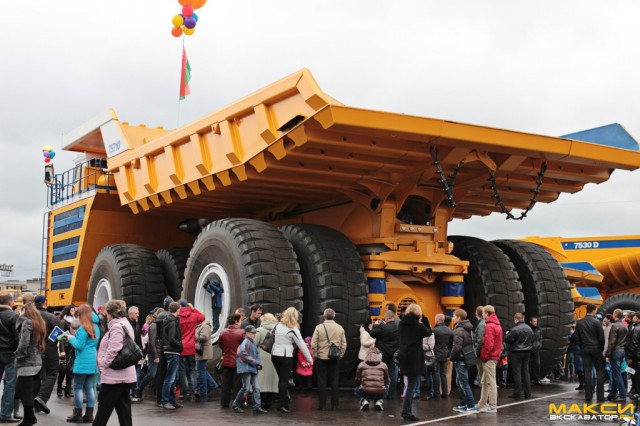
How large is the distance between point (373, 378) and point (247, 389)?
162cm

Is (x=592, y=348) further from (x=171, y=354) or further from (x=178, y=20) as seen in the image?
(x=178, y=20)

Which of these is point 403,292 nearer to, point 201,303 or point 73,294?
point 201,303

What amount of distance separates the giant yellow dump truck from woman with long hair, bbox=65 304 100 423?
8.62 feet

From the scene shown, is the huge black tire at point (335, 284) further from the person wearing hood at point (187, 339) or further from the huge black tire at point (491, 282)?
the huge black tire at point (491, 282)

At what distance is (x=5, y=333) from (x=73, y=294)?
8370 millimetres

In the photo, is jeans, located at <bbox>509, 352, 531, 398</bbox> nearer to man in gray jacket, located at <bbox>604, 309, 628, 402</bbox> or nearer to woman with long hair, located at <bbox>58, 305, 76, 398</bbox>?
man in gray jacket, located at <bbox>604, 309, 628, 402</bbox>

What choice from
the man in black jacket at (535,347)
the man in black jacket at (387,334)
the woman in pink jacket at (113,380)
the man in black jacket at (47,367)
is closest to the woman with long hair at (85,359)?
the man in black jacket at (47,367)

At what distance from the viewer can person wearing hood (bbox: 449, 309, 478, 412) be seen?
10359mm

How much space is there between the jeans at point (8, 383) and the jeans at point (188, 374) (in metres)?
2.52

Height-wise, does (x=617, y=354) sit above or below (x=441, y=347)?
below

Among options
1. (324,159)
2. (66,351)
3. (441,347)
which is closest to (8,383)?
(66,351)

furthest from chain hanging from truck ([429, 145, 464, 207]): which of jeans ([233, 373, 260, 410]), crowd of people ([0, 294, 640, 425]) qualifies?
jeans ([233, 373, 260, 410])

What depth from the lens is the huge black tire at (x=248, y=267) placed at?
36.6ft

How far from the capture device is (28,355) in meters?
8.53
